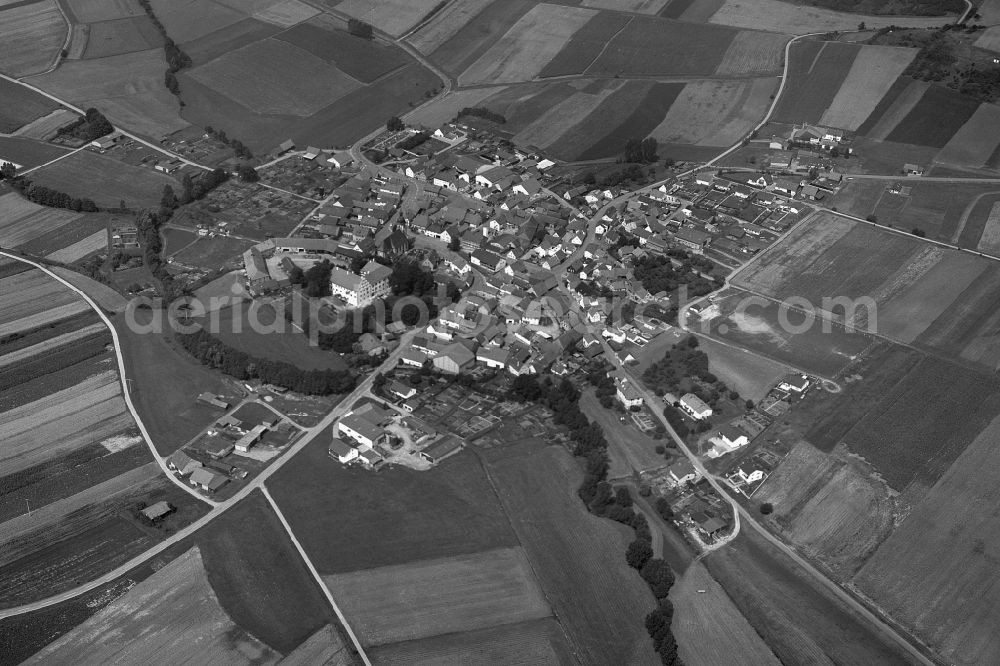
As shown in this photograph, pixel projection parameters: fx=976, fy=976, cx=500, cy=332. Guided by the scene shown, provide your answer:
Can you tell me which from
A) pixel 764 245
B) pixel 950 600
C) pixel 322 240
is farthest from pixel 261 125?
pixel 950 600

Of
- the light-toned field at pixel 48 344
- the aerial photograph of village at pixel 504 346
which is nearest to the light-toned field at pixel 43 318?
the aerial photograph of village at pixel 504 346

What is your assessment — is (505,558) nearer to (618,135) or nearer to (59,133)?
(618,135)

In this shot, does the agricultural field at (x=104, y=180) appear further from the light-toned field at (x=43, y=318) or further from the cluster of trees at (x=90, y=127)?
the light-toned field at (x=43, y=318)

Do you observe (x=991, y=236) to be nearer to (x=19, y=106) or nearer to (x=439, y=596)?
(x=439, y=596)

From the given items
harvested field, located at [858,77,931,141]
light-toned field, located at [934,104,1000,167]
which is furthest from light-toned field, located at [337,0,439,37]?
light-toned field, located at [934,104,1000,167]

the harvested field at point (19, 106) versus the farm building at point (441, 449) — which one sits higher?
the farm building at point (441, 449)

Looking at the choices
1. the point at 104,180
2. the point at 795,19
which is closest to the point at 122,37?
the point at 104,180
